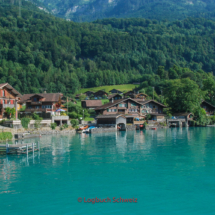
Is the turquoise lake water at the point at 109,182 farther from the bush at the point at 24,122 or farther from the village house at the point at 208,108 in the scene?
the village house at the point at 208,108

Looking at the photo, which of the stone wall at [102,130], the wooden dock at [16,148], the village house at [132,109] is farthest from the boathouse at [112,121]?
the wooden dock at [16,148]

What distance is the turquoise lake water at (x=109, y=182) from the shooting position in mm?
18156

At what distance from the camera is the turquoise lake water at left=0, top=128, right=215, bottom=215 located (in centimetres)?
1816

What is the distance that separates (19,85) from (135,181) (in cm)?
12579

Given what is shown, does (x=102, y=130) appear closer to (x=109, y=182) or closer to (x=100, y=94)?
(x=109, y=182)

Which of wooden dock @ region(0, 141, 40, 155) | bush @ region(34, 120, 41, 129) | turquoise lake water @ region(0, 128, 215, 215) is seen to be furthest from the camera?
bush @ region(34, 120, 41, 129)

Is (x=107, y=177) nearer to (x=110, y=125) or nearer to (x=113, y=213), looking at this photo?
(x=113, y=213)

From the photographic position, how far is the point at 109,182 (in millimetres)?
23016

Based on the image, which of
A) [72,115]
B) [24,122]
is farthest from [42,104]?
[24,122]

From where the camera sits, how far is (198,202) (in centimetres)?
1878

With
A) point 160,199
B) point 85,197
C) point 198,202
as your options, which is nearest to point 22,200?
point 85,197

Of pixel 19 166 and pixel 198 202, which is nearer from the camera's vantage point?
pixel 198 202

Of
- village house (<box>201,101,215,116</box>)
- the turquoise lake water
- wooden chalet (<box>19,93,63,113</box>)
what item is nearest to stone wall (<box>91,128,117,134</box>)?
wooden chalet (<box>19,93,63,113</box>)

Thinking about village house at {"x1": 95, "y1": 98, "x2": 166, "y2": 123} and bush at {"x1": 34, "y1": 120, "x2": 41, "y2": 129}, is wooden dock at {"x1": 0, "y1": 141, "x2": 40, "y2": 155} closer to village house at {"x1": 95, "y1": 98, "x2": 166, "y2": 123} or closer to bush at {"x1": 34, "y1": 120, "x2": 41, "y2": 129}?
bush at {"x1": 34, "y1": 120, "x2": 41, "y2": 129}
